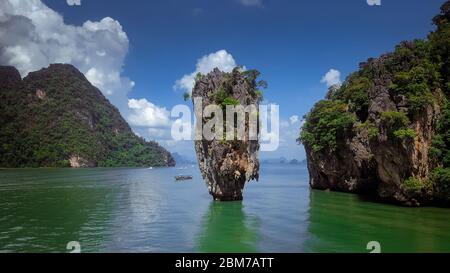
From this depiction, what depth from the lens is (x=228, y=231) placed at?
64.0ft

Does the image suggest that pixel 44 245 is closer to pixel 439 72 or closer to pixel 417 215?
pixel 417 215

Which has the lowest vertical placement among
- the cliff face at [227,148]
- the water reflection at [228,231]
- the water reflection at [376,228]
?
the water reflection at [228,231]

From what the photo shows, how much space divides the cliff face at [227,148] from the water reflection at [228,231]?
214cm

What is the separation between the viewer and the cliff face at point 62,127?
321 ft

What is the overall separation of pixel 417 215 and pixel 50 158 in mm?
93923

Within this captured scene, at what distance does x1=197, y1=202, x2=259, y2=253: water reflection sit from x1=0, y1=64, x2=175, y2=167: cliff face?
8107 centimetres

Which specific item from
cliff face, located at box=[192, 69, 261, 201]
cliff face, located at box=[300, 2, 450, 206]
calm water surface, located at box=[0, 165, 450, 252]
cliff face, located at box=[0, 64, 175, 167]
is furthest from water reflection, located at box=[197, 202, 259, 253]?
cliff face, located at box=[0, 64, 175, 167]

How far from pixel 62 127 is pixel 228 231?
353 feet

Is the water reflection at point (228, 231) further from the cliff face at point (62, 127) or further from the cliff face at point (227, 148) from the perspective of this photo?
the cliff face at point (62, 127)

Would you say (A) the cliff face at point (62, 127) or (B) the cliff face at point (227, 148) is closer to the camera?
(B) the cliff face at point (227, 148)

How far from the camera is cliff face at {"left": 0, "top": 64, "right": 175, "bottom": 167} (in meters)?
97.9

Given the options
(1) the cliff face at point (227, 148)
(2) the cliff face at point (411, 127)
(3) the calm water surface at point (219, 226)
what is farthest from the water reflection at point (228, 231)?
(2) the cliff face at point (411, 127)

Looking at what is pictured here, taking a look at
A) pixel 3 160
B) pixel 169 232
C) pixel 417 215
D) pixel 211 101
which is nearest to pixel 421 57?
pixel 417 215
